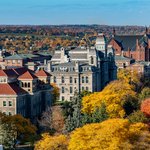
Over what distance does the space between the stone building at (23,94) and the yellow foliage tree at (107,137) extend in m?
17.2

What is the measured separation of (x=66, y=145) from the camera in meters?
49.6

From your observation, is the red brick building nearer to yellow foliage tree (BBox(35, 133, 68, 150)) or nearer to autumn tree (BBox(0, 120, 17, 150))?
autumn tree (BBox(0, 120, 17, 150))

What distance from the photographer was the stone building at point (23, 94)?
65.6m

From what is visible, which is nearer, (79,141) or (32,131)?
(79,141)

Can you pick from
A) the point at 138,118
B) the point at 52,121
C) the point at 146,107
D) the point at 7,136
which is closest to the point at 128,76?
the point at 146,107

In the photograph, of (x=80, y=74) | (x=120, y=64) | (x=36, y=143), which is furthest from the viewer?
(x=120, y=64)

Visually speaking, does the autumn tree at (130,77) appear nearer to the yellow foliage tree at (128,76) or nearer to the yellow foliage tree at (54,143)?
the yellow foliage tree at (128,76)

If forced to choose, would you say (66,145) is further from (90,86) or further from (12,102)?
(90,86)

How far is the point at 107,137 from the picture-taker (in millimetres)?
47219

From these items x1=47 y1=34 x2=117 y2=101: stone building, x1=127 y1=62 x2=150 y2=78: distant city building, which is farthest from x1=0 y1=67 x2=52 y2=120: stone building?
x1=127 y1=62 x2=150 y2=78: distant city building

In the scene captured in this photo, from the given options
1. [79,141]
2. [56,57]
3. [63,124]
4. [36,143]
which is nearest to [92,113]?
[63,124]

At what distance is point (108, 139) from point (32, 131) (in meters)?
11.0

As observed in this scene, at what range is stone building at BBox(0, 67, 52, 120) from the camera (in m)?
65.6

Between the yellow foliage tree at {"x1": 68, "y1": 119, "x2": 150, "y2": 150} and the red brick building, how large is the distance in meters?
77.3
